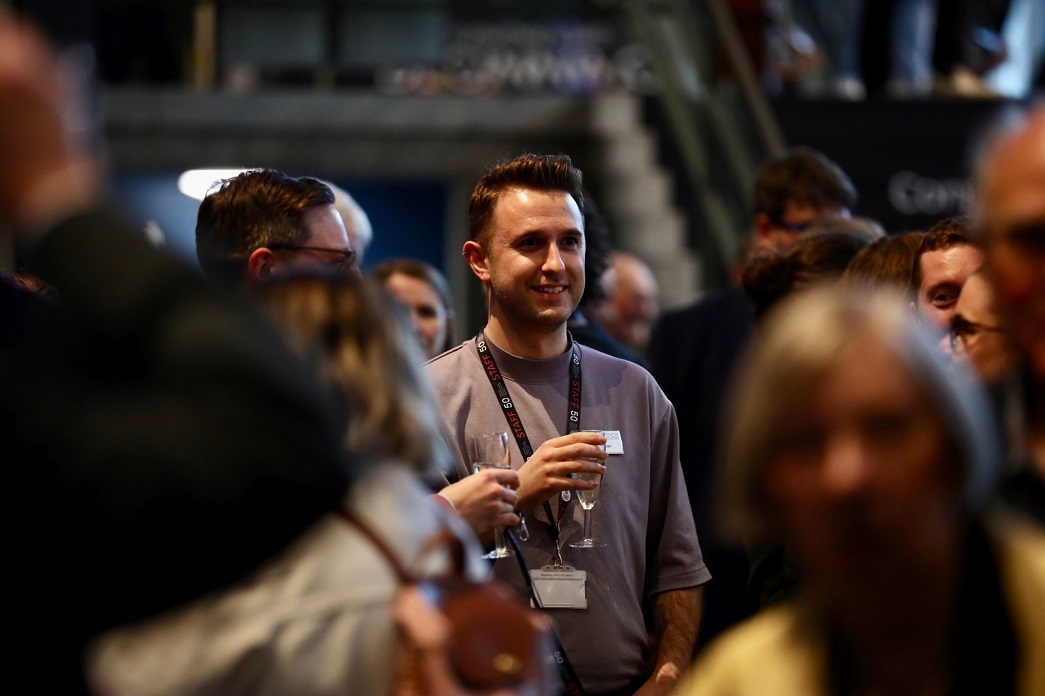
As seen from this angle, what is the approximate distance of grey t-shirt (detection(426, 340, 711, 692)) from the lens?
315 cm

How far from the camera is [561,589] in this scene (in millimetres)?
3141

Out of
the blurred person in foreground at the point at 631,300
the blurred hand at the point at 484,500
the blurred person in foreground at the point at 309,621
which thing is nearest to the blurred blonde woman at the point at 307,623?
the blurred person in foreground at the point at 309,621

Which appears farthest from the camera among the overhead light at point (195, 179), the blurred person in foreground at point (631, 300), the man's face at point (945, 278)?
the overhead light at point (195, 179)

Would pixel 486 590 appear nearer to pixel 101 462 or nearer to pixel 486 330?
pixel 101 462

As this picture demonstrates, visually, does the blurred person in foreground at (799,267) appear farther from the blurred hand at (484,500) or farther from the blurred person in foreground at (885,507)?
the blurred person in foreground at (885,507)

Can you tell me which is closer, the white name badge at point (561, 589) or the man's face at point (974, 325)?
the man's face at point (974, 325)

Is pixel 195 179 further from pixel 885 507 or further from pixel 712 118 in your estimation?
pixel 885 507

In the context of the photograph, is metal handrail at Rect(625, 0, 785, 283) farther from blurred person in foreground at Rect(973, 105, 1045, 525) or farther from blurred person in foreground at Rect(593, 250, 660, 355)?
blurred person in foreground at Rect(973, 105, 1045, 525)

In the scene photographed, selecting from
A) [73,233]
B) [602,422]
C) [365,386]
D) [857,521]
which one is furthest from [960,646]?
[602,422]

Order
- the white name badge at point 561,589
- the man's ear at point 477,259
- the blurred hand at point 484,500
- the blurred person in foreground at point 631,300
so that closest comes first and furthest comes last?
the blurred hand at point 484,500, the white name badge at point 561,589, the man's ear at point 477,259, the blurred person in foreground at point 631,300

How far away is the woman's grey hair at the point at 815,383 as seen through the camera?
143 centimetres

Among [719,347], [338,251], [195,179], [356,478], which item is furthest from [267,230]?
[195,179]

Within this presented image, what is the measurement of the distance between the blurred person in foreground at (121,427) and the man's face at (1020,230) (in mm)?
801

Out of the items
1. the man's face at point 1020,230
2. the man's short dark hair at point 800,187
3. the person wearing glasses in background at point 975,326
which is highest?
the man's face at point 1020,230
